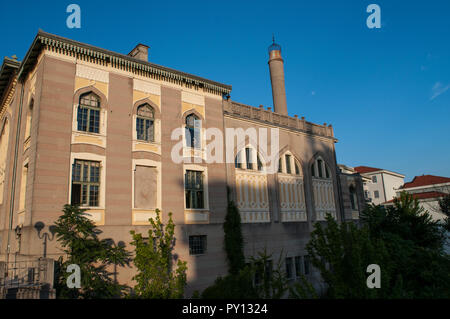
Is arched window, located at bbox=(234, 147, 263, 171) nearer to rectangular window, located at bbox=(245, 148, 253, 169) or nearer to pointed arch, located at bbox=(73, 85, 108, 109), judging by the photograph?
rectangular window, located at bbox=(245, 148, 253, 169)

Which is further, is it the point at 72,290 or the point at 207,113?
the point at 207,113

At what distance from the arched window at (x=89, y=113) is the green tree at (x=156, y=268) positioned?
18.0 feet

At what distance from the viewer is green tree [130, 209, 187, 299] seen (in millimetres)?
14328

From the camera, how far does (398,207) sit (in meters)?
23.2

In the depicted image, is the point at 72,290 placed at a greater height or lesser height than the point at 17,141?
lesser

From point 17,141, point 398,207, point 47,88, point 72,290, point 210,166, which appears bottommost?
point 72,290

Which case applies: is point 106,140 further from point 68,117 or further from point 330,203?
point 330,203

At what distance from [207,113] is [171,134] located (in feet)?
10.7

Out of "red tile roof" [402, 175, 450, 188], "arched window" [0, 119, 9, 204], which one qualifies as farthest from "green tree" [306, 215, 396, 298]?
"red tile roof" [402, 175, 450, 188]

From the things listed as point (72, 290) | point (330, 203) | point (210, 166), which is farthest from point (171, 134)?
point (330, 203)

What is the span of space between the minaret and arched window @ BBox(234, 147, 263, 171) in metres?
7.74

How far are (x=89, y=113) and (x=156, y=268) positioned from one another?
8.51 m

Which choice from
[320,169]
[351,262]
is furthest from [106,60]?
[320,169]

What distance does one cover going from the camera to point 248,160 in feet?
74.2
